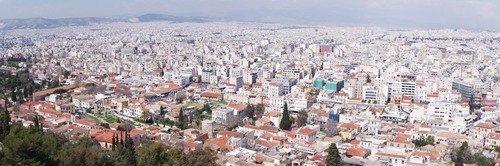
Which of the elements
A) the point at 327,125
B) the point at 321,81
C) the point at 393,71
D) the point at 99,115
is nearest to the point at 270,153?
the point at 327,125

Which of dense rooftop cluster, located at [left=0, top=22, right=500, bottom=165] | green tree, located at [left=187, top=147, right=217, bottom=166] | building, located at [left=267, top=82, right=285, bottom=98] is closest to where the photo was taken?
green tree, located at [left=187, top=147, right=217, bottom=166]

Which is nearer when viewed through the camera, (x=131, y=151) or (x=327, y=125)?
(x=131, y=151)

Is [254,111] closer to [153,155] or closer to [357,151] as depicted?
[357,151]

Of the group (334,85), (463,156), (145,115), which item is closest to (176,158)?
(463,156)

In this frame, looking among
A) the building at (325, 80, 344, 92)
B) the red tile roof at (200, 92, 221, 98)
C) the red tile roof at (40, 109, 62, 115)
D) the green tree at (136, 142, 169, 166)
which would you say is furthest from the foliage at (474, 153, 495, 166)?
the red tile roof at (40, 109, 62, 115)

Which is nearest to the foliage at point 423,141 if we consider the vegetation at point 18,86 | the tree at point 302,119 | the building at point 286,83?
the tree at point 302,119

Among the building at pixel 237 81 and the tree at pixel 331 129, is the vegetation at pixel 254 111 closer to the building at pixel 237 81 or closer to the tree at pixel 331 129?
the tree at pixel 331 129

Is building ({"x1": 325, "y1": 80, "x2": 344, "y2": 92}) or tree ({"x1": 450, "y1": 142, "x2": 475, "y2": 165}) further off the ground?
building ({"x1": 325, "y1": 80, "x2": 344, "y2": 92})

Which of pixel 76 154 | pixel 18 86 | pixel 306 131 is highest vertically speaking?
pixel 76 154

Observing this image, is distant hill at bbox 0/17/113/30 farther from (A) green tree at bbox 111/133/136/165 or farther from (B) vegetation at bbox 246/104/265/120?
(A) green tree at bbox 111/133/136/165

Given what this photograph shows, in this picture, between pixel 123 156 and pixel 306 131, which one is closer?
pixel 123 156

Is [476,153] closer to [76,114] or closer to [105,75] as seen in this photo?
[76,114]
